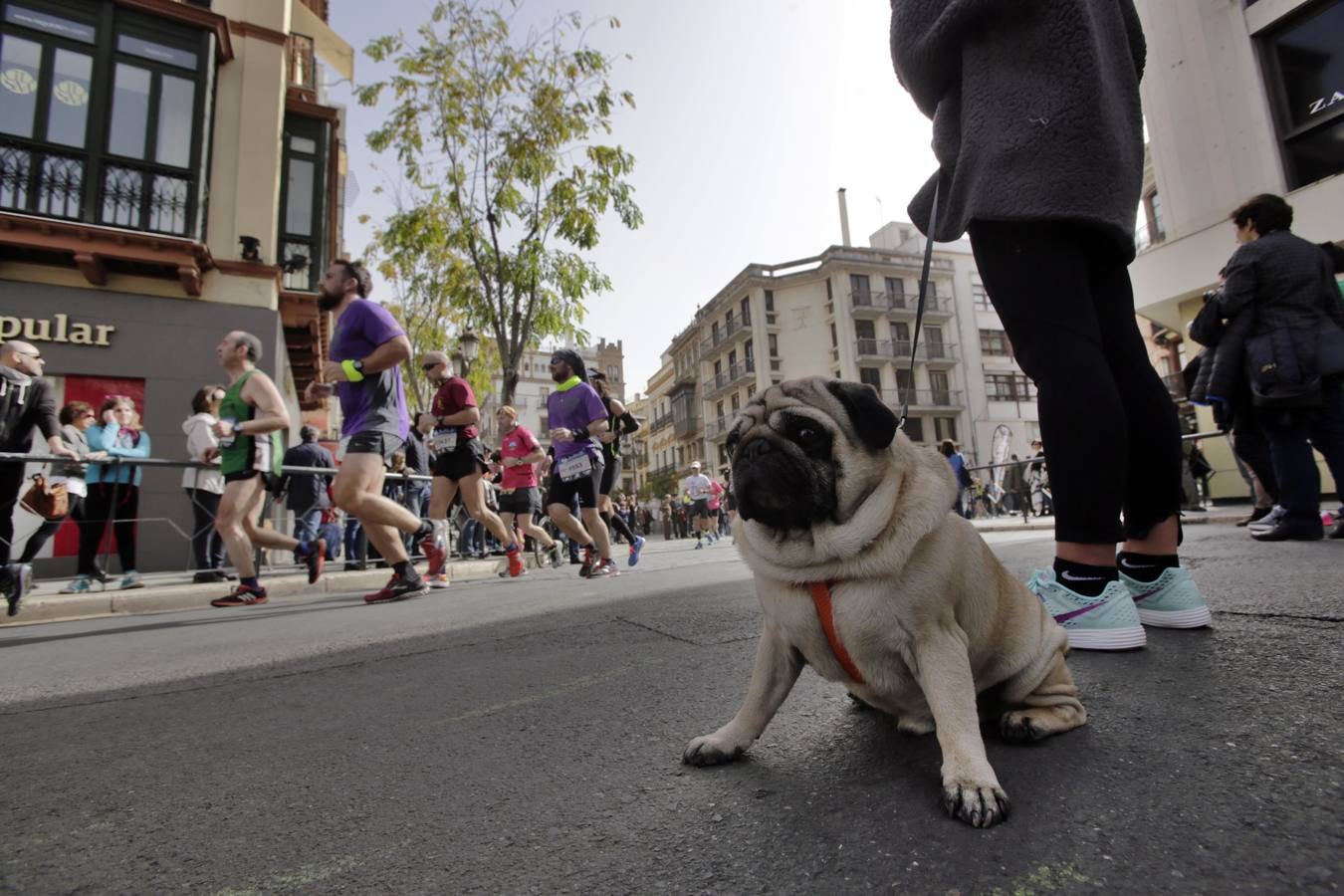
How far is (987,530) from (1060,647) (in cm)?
1179

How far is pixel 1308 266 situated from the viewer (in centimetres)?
413

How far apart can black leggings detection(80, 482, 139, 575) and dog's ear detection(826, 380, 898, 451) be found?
26.7 ft

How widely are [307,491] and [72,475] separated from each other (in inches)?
88.2

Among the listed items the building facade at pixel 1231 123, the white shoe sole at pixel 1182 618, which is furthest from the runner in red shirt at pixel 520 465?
the building facade at pixel 1231 123

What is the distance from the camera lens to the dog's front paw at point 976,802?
0.97 meters

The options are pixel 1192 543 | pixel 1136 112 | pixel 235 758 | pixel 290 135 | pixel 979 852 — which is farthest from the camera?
pixel 290 135

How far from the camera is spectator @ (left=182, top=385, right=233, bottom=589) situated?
6902 mm

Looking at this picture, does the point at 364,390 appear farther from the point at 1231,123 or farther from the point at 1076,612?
the point at 1231,123

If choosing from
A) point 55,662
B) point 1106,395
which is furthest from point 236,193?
point 1106,395

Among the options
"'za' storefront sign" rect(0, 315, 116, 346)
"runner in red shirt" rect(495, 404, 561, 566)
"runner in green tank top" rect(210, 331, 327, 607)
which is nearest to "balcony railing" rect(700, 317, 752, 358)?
"'za' storefront sign" rect(0, 315, 116, 346)

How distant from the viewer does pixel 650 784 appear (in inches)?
48.3

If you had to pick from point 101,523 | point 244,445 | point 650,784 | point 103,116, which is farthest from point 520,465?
point 103,116

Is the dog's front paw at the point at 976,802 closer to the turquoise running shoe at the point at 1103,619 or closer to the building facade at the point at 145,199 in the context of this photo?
the turquoise running shoe at the point at 1103,619

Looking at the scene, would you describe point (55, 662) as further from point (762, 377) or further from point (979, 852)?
point (762, 377)
